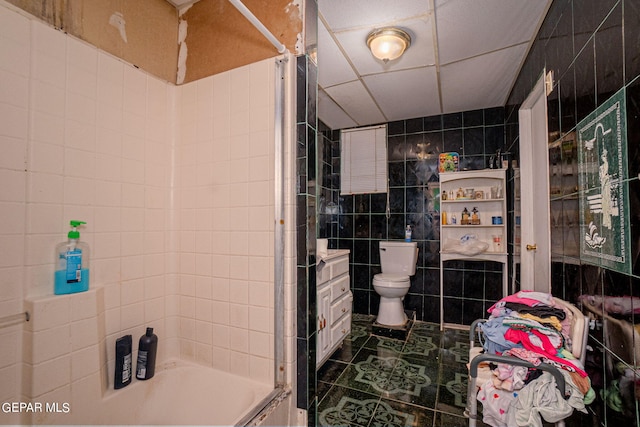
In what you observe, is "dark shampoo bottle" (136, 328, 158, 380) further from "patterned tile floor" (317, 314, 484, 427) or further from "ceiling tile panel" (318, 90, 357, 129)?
"ceiling tile panel" (318, 90, 357, 129)

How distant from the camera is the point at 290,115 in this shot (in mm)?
1393

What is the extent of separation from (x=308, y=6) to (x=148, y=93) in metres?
0.94

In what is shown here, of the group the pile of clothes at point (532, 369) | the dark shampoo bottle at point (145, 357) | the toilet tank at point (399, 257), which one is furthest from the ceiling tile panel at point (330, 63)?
the dark shampoo bottle at point (145, 357)

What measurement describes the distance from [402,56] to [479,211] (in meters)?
1.84

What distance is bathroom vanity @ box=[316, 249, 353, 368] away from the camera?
2.13 meters

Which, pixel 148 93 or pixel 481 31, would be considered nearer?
pixel 148 93

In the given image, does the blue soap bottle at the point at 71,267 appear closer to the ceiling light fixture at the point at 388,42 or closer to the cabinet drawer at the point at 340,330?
the cabinet drawer at the point at 340,330

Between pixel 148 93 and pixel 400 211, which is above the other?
pixel 148 93

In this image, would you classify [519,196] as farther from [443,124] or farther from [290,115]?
[290,115]

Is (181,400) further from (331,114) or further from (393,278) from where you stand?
(331,114)

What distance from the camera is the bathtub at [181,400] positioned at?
125 cm

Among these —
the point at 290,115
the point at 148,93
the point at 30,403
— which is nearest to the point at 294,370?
the point at 30,403

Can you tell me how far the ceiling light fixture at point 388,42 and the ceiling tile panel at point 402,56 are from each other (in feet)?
0.11

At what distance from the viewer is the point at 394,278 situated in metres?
3.07
